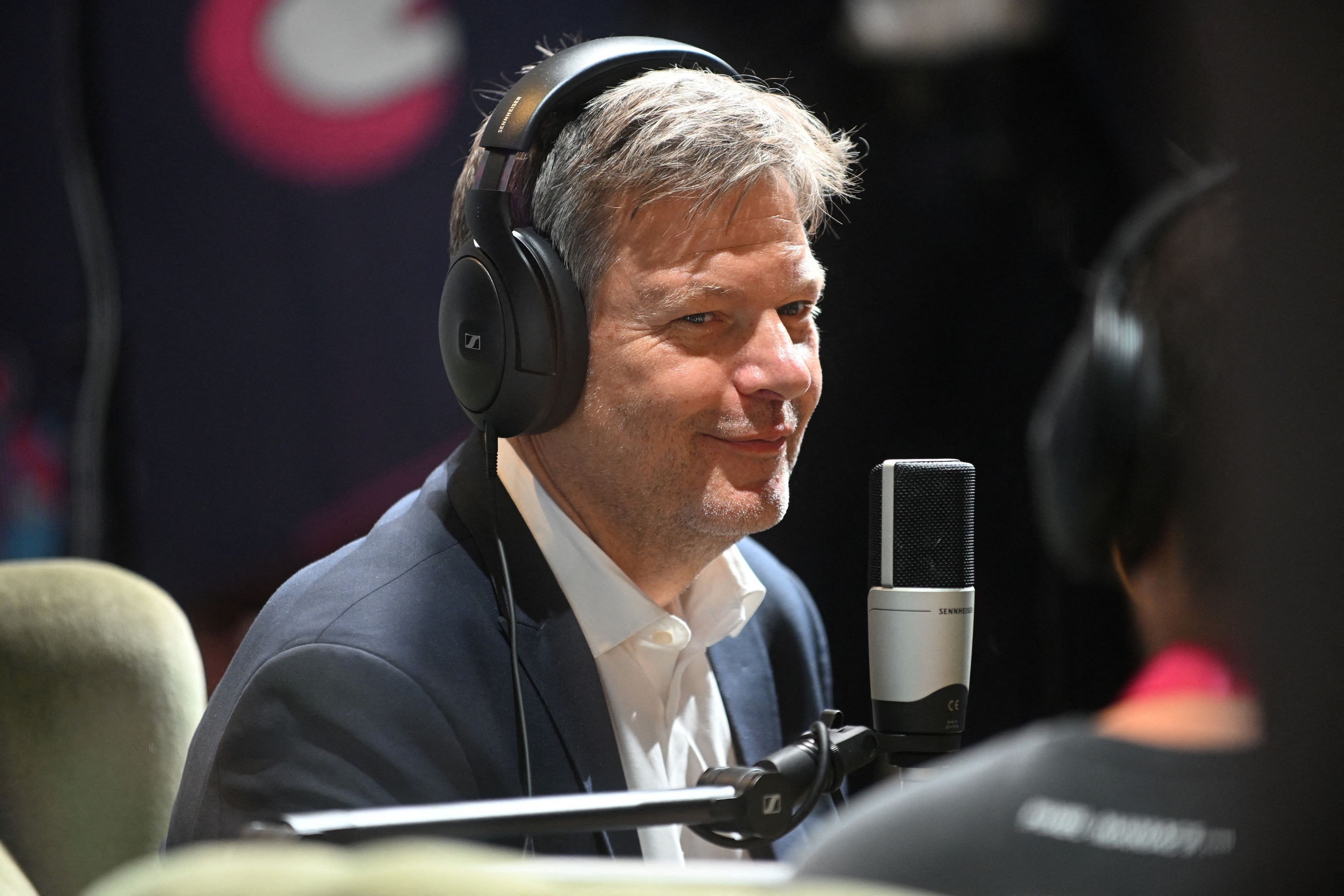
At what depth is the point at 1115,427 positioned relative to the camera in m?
0.41

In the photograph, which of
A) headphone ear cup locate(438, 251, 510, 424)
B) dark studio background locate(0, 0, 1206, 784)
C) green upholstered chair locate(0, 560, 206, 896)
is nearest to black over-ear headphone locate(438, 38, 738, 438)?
headphone ear cup locate(438, 251, 510, 424)

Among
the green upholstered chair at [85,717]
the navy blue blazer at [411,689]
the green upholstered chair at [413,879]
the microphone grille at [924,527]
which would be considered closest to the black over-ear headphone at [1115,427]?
the green upholstered chair at [413,879]

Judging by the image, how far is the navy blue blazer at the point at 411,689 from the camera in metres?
0.92

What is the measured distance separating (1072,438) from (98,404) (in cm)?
161

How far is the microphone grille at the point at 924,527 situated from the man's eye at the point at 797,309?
11.2 inches

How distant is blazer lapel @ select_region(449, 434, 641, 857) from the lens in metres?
1.00

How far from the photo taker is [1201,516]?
1.26 ft

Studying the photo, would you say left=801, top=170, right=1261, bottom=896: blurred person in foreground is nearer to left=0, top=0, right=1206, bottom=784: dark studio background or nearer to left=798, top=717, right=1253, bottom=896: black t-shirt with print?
left=798, top=717, right=1253, bottom=896: black t-shirt with print

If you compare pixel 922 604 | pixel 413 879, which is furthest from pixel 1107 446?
pixel 922 604

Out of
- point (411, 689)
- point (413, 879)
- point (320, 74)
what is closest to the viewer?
point (413, 879)

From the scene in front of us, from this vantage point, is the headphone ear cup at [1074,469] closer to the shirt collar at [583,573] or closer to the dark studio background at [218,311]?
the shirt collar at [583,573]

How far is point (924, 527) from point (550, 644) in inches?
13.9

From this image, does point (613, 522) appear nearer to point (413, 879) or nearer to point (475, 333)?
point (475, 333)

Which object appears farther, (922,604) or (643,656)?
(643,656)
